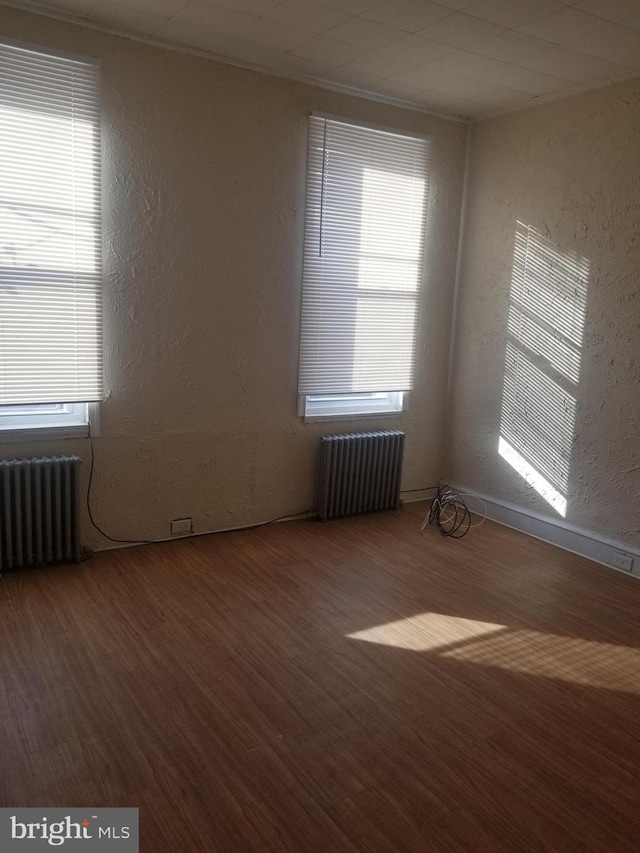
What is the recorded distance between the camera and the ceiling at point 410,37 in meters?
3.20

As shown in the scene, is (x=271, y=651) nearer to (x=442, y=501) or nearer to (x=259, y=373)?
(x=259, y=373)

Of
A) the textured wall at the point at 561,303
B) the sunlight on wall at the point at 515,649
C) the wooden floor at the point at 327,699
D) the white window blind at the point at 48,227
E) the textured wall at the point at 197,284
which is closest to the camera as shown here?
the wooden floor at the point at 327,699

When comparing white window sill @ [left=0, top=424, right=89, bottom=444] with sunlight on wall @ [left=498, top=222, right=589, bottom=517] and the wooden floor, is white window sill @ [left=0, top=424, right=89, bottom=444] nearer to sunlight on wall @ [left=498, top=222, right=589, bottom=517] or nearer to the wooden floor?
the wooden floor

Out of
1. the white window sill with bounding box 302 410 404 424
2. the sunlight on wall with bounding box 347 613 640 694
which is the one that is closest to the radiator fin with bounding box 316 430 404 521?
the white window sill with bounding box 302 410 404 424

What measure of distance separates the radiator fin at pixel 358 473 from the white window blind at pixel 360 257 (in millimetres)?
383

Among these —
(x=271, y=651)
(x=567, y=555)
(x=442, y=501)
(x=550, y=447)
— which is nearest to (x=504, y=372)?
(x=550, y=447)

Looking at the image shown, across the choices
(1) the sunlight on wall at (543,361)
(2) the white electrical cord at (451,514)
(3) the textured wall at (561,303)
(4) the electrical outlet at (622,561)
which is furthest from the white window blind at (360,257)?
(4) the electrical outlet at (622,561)

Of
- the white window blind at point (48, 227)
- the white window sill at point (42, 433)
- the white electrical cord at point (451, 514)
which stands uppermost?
the white window blind at point (48, 227)

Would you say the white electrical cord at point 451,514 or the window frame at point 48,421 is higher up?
the window frame at point 48,421

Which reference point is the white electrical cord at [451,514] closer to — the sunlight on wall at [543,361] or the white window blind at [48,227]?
the sunlight on wall at [543,361]

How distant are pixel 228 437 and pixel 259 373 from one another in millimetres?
478

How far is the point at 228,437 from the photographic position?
4.43 meters

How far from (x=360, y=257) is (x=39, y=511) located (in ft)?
8.84

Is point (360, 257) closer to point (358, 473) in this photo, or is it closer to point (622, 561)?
point (358, 473)
